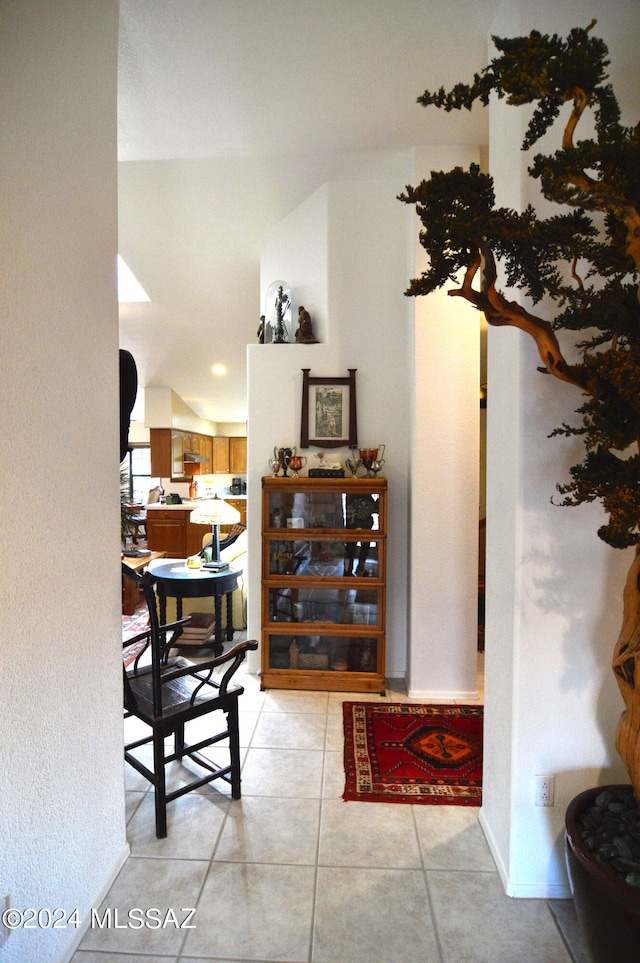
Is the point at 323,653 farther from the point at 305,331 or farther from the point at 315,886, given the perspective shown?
the point at 305,331

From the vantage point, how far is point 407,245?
10.8 ft

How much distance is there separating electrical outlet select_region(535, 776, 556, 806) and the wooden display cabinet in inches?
61.4

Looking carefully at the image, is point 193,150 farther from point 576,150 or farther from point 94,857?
point 94,857

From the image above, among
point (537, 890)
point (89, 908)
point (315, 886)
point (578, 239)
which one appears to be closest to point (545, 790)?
point (537, 890)

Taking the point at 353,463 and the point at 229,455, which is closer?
the point at 353,463

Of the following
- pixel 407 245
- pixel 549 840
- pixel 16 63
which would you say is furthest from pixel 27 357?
pixel 407 245

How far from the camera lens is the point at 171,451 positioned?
689 centimetres

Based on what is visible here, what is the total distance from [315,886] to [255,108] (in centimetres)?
345

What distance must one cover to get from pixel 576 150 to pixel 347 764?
8.35 ft

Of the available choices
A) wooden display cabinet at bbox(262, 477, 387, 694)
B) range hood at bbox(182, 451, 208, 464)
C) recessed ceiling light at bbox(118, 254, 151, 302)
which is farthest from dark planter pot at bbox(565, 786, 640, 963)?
range hood at bbox(182, 451, 208, 464)

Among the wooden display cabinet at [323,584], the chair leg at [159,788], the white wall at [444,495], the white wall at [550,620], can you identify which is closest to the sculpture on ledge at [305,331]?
the white wall at [444,495]

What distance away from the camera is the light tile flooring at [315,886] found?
1468 mm

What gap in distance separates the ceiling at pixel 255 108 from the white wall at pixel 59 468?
515 millimetres

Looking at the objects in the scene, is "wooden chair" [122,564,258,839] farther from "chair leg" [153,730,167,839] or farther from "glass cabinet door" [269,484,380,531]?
"glass cabinet door" [269,484,380,531]
